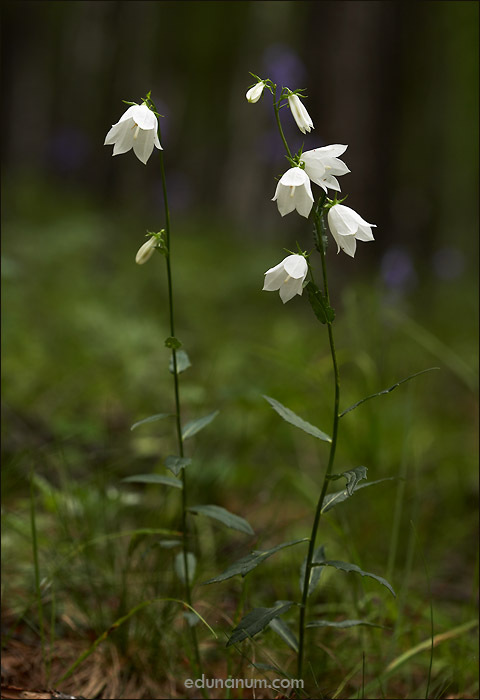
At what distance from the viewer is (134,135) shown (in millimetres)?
1304

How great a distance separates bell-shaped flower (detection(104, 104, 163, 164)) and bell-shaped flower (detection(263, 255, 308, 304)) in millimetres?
348

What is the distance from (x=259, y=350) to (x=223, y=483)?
2.83 ft

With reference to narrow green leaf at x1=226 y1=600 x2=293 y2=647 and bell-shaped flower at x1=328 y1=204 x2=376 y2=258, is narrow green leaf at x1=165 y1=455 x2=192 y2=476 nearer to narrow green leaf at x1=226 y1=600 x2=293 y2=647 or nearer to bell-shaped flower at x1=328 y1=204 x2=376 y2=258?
narrow green leaf at x1=226 y1=600 x2=293 y2=647

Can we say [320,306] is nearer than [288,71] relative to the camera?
Yes

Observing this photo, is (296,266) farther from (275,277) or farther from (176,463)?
(176,463)

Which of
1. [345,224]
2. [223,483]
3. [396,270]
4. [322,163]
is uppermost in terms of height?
[322,163]

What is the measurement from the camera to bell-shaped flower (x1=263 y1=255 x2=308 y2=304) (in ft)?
3.89

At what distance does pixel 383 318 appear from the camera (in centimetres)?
488

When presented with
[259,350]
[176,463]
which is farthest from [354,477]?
[259,350]

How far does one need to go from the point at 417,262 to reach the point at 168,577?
31.9ft

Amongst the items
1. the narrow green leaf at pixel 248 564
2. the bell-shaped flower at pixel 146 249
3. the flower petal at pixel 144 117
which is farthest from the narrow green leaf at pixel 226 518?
the flower petal at pixel 144 117

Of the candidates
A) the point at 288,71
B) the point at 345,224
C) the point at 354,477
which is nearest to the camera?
the point at 354,477

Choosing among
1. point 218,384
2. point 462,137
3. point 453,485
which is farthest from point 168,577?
point 462,137

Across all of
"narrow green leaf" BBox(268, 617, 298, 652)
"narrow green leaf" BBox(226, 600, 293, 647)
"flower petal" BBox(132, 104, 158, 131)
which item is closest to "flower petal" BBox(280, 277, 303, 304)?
"flower petal" BBox(132, 104, 158, 131)
